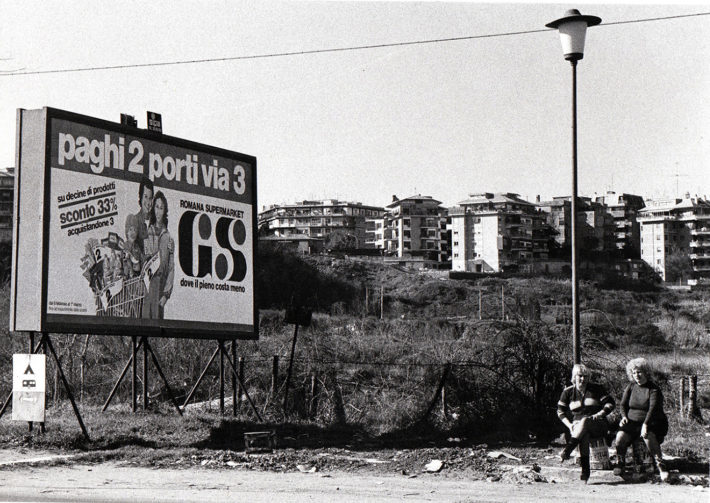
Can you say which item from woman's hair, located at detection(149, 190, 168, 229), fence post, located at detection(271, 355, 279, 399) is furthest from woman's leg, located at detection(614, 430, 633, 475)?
woman's hair, located at detection(149, 190, 168, 229)

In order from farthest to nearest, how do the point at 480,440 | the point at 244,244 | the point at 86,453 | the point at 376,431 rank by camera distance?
the point at 244,244 < the point at 376,431 < the point at 480,440 < the point at 86,453

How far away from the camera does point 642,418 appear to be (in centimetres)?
1177

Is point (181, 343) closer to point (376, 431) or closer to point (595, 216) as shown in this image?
point (376, 431)

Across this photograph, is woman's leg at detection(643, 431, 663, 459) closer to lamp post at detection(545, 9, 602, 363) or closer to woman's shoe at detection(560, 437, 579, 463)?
woman's shoe at detection(560, 437, 579, 463)

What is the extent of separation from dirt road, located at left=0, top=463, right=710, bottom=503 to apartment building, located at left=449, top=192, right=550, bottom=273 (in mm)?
142541

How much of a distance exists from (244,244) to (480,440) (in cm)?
636

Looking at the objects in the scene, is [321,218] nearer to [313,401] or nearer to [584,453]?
[313,401]

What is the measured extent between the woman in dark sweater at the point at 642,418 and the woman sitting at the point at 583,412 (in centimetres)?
23

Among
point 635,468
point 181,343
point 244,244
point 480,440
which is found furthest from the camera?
point 181,343

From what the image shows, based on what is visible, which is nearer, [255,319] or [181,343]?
[255,319]

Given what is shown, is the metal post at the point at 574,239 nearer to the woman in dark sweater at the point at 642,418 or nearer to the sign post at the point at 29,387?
the woman in dark sweater at the point at 642,418

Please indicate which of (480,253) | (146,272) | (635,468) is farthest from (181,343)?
(480,253)

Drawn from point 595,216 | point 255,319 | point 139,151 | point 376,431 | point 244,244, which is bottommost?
point 376,431

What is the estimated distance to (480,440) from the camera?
613 inches
